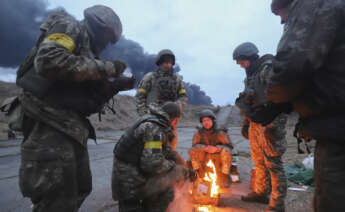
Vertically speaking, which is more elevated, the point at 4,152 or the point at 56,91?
the point at 56,91

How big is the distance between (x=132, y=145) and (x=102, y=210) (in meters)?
1.17

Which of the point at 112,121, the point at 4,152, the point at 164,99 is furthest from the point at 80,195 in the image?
the point at 112,121

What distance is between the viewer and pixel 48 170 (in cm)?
155

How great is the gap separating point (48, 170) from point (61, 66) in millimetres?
814

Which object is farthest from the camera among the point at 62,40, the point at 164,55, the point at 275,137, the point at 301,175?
the point at 164,55

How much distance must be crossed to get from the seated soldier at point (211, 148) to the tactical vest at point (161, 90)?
3.24ft

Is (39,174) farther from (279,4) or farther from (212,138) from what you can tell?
(212,138)

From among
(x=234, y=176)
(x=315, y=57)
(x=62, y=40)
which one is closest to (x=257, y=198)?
(x=234, y=176)

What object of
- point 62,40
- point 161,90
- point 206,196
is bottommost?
point 206,196

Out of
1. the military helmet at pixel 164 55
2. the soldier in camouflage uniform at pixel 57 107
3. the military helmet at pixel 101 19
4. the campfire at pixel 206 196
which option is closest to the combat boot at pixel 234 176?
the campfire at pixel 206 196

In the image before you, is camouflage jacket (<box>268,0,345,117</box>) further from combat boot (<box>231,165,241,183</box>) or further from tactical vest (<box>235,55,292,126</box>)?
combat boot (<box>231,165,241,183</box>)

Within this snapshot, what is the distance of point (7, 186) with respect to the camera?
338 cm

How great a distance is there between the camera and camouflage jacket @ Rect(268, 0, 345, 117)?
1.18 metres

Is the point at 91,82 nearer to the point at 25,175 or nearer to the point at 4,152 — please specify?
the point at 25,175
